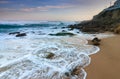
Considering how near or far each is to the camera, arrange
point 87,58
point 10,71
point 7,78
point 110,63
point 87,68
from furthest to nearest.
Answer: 1. point 87,58
2. point 110,63
3. point 87,68
4. point 10,71
5. point 7,78

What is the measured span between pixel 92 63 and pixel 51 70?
68.6 inches

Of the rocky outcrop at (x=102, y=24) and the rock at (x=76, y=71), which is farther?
the rocky outcrop at (x=102, y=24)

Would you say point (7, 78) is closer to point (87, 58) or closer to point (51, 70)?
point (51, 70)

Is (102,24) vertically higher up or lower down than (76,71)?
higher up

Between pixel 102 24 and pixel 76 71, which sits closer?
pixel 76 71

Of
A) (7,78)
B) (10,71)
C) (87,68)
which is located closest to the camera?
(7,78)

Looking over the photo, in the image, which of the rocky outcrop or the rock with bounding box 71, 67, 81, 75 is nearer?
the rock with bounding box 71, 67, 81, 75

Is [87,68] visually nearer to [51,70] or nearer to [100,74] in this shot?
[100,74]

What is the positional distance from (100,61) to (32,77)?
9.52ft

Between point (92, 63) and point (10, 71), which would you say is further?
point (92, 63)

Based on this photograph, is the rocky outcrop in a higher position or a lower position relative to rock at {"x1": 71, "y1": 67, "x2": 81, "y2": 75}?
higher

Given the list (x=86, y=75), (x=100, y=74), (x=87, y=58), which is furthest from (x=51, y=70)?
(x=87, y=58)

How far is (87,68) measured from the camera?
472cm

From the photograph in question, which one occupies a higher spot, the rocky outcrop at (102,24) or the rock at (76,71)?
the rocky outcrop at (102,24)
